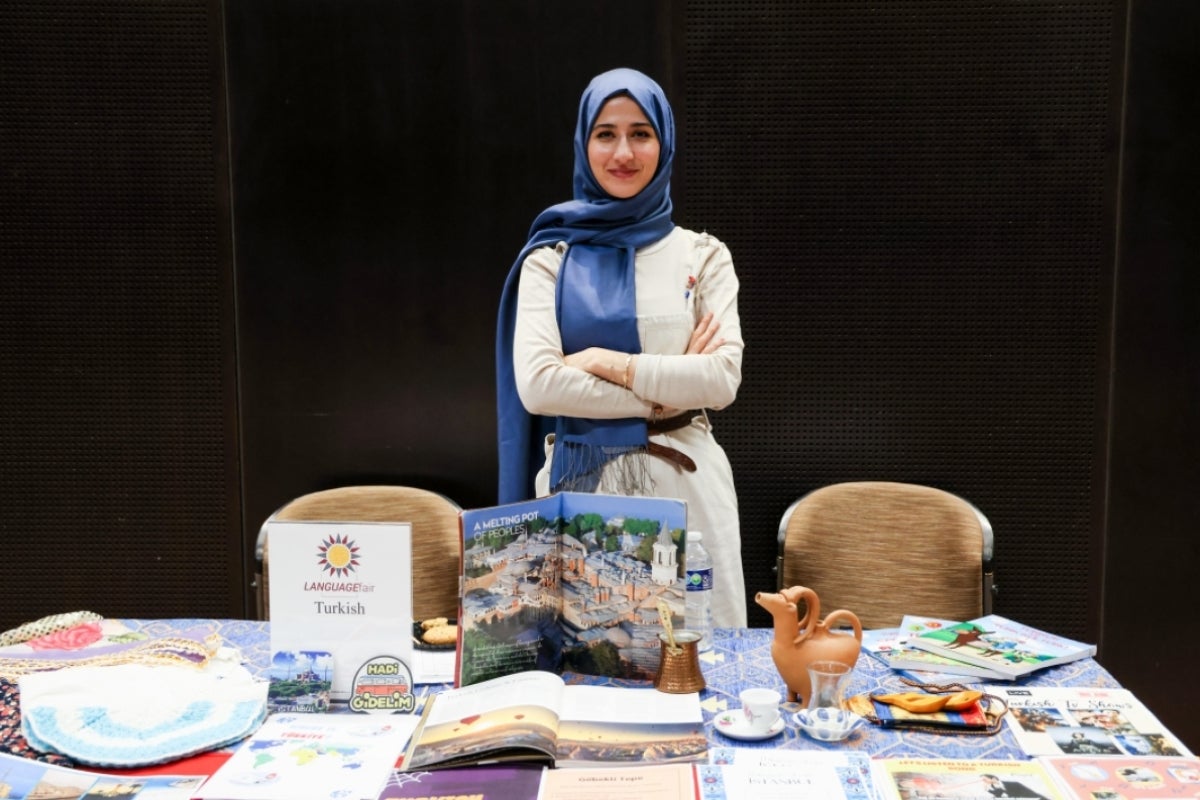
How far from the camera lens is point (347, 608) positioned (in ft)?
5.26

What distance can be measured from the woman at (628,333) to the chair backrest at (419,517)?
0.47 m

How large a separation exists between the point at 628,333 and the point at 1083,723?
128cm

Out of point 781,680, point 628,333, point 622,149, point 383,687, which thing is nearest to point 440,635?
point 383,687

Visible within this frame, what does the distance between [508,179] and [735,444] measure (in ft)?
3.77

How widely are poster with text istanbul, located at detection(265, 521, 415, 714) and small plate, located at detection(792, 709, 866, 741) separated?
620 mm

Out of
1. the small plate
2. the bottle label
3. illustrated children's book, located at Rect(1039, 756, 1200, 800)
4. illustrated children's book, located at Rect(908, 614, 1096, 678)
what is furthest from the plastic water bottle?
illustrated children's book, located at Rect(1039, 756, 1200, 800)

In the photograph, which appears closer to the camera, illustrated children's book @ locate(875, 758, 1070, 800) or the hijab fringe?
illustrated children's book @ locate(875, 758, 1070, 800)

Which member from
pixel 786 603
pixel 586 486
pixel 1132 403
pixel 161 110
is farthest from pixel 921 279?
pixel 161 110

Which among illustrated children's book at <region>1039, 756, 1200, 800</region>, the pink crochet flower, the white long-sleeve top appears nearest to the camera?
illustrated children's book at <region>1039, 756, 1200, 800</region>

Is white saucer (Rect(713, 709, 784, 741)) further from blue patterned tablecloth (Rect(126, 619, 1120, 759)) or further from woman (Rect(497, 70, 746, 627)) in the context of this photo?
woman (Rect(497, 70, 746, 627))

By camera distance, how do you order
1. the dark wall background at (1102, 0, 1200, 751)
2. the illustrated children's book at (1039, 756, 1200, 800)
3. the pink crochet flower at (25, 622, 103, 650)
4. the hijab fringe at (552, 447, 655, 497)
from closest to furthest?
1. the illustrated children's book at (1039, 756, 1200, 800)
2. the pink crochet flower at (25, 622, 103, 650)
3. the hijab fringe at (552, 447, 655, 497)
4. the dark wall background at (1102, 0, 1200, 751)

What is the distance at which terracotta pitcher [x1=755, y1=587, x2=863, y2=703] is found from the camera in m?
1.59

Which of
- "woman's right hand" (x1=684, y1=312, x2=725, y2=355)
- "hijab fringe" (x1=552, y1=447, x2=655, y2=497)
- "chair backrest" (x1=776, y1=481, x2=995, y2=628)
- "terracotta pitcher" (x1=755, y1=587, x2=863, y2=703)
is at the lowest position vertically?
"chair backrest" (x1=776, y1=481, x2=995, y2=628)

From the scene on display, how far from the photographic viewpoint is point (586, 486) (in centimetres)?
246
